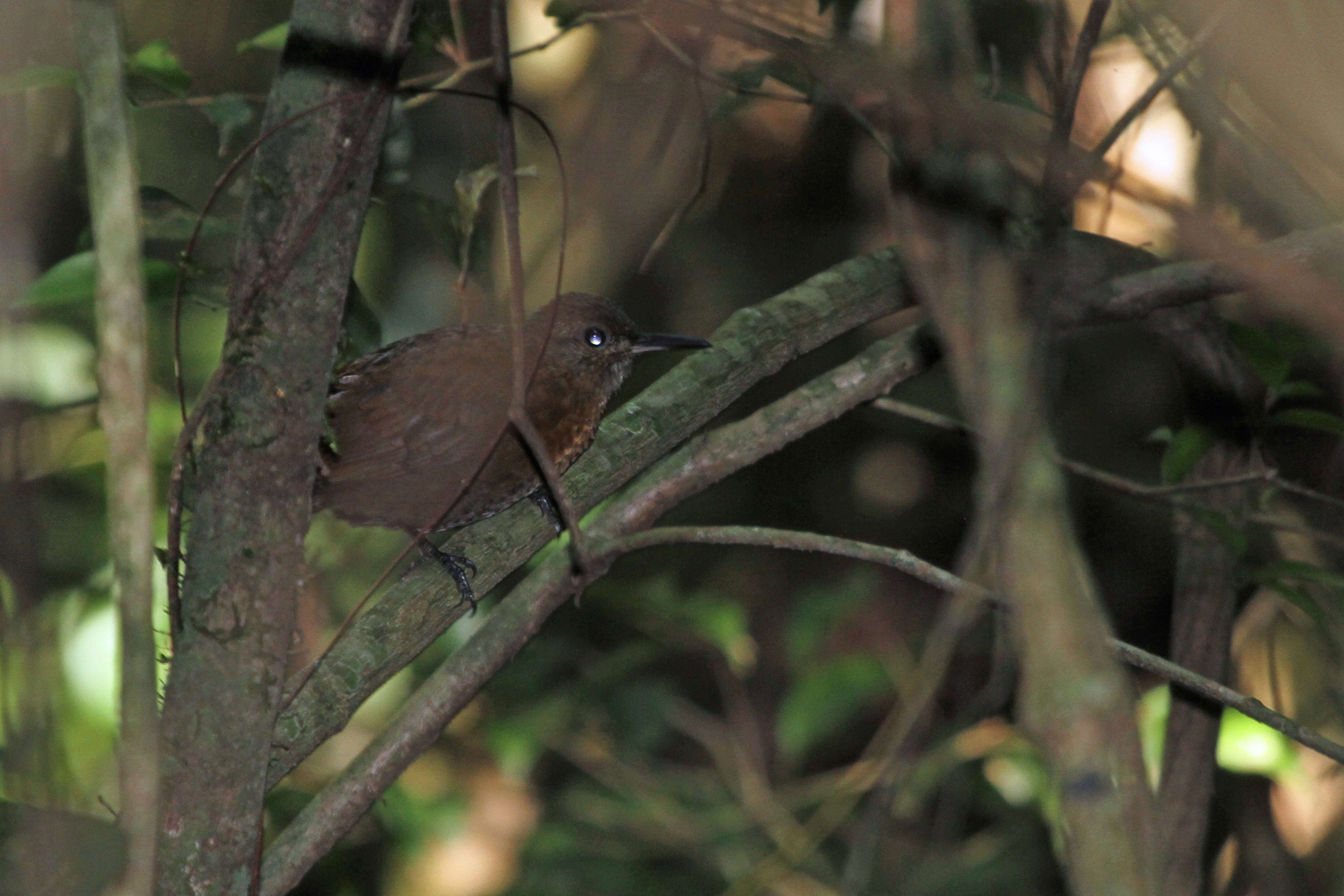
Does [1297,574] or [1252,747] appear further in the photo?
[1252,747]

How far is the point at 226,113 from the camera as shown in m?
2.73

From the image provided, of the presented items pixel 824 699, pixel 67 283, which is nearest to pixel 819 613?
pixel 824 699

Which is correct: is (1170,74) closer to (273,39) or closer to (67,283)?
(273,39)

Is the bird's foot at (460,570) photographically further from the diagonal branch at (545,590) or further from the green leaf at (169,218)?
the green leaf at (169,218)

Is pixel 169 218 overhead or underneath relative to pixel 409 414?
overhead

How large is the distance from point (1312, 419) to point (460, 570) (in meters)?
1.82

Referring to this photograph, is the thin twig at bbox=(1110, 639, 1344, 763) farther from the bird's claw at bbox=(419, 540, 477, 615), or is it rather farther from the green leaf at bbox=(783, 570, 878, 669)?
the green leaf at bbox=(783, 570, 878, 669)

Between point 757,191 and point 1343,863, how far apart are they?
3.86 meters

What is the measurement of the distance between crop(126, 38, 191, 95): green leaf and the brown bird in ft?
2.97

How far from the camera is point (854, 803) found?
161 inches

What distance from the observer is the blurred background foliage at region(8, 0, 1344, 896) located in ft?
5.15

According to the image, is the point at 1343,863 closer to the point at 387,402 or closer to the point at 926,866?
the point at 926,866

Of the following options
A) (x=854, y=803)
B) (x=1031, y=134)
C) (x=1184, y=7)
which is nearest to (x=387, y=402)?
(x=854, y=803)

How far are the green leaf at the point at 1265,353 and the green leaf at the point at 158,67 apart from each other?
233 cm
